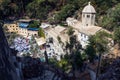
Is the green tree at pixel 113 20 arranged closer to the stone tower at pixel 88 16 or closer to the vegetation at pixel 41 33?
the stone tower at pixel 88 16

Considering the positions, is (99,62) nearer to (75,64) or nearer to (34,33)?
(75,64)

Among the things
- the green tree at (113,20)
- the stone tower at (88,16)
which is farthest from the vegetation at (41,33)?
the green tree at (113,20)

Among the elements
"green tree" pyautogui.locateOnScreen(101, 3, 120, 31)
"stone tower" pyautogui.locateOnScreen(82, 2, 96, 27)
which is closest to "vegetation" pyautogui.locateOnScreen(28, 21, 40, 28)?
"stone tower" pyautogui.locateOnScreen(82, 2, 96, 27)

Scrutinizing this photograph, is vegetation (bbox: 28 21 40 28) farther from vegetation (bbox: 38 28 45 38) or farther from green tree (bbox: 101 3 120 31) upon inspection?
green tree (bbox: 101 3 120 31)

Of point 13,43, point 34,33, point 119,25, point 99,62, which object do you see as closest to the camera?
point 99,62

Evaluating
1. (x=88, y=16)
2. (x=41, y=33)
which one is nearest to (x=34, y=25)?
(x=41, y=33)

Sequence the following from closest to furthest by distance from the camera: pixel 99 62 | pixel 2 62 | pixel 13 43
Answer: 1. pixel 2 62
2. pixel 99 62
3. pixel 13 43

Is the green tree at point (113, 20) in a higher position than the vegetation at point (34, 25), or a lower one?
higher

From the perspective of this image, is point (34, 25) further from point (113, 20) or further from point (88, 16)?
point (113, 20)

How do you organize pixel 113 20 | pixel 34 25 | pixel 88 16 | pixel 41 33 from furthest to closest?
pixel 34 25, pixel 41 33, pixel 88 16, pixel 113 20

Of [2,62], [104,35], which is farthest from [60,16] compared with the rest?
[2,62]

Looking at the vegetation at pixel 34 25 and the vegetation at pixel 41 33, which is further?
the vegetation at pixel 34 25
